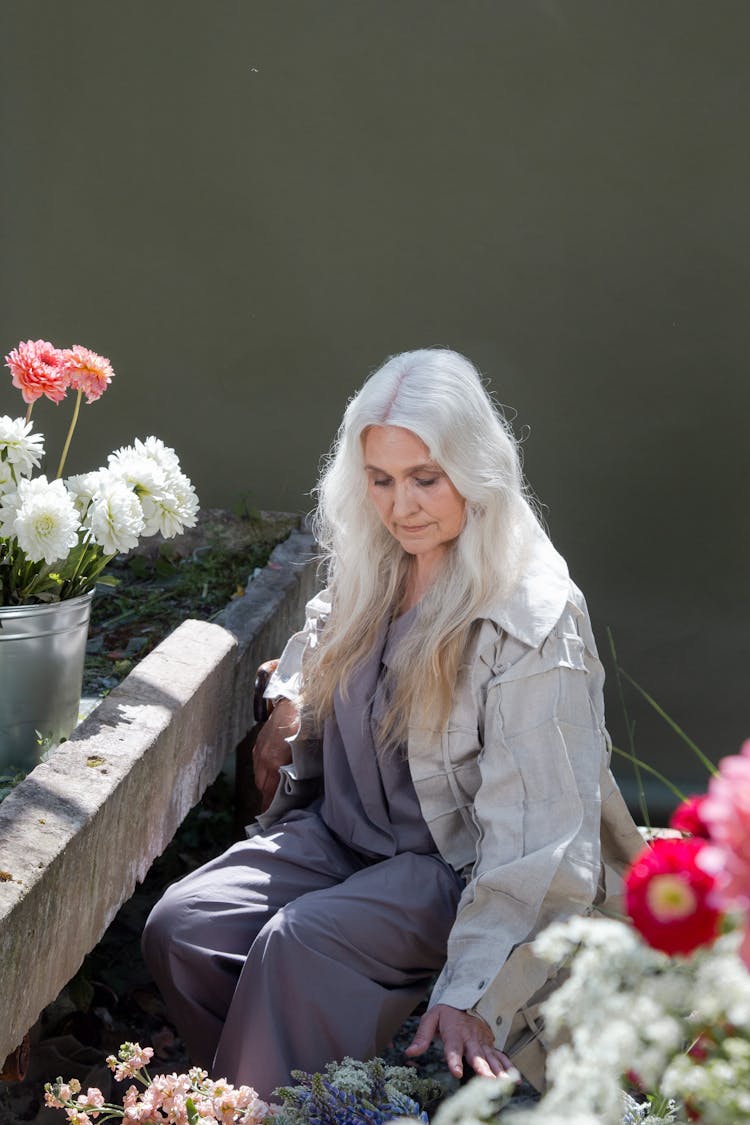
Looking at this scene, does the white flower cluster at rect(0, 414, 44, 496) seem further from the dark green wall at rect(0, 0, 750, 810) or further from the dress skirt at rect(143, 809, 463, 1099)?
the dark green wall at rect(0, 0, 750, 810)

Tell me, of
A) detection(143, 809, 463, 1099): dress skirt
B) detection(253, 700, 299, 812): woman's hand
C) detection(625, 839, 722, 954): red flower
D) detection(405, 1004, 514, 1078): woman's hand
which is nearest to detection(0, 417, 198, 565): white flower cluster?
detection(253, 700, 299, 812): woman's hand

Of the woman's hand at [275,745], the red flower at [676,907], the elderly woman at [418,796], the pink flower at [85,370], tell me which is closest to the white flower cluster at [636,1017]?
the red flower at [676,907]

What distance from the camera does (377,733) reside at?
288 cm

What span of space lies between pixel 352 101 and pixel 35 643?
2.82 m

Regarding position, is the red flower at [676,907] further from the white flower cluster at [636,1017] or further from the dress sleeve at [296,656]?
the dress sleeve at [296,656]

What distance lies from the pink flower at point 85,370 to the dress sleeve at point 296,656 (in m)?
0.73

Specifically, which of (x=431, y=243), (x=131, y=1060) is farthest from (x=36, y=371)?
(x=431, y=243)

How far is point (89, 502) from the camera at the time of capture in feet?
10.3

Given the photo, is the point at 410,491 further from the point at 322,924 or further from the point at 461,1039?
the point at 461,1039

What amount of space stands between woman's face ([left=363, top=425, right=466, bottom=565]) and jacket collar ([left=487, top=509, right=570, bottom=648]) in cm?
19

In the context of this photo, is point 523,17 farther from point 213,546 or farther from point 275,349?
point 213,546

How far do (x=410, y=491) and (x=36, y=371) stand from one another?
2.95 ft

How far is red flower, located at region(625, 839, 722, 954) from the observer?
89 cm

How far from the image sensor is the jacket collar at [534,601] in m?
2.69
